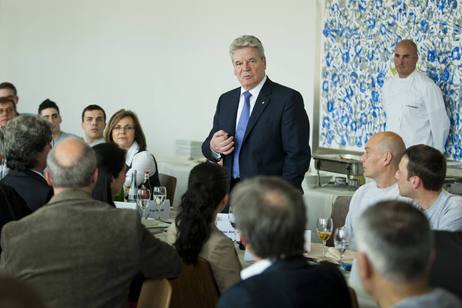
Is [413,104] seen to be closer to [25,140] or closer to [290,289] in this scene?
[25,140]

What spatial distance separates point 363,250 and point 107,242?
1.08 meters

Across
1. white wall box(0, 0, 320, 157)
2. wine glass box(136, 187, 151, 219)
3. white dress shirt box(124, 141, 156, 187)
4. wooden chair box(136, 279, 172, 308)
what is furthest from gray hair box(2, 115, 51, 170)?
white wall box(0, 0, 320, 157)

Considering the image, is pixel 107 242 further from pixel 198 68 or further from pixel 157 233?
pixel 198 68

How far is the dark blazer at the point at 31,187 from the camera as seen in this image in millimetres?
3914

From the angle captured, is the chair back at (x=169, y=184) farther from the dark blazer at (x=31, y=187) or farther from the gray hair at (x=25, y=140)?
the dark blazer at (x=31, y=187)

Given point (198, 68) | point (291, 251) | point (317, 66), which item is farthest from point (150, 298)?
point (198, 68)

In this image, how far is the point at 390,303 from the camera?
2.05m

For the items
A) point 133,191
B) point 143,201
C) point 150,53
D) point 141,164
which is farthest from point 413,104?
point 150,53

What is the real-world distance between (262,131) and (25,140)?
1434mm

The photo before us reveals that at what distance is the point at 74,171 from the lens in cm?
297

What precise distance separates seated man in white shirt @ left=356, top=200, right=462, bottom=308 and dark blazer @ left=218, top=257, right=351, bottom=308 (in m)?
0.22

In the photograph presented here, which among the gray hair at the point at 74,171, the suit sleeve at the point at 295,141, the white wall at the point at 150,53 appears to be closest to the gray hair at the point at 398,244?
the gray hair at the point at 74,171

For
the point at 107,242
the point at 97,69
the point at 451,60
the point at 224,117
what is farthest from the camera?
the point at 97,69

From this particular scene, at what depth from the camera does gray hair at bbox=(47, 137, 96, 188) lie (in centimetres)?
295
